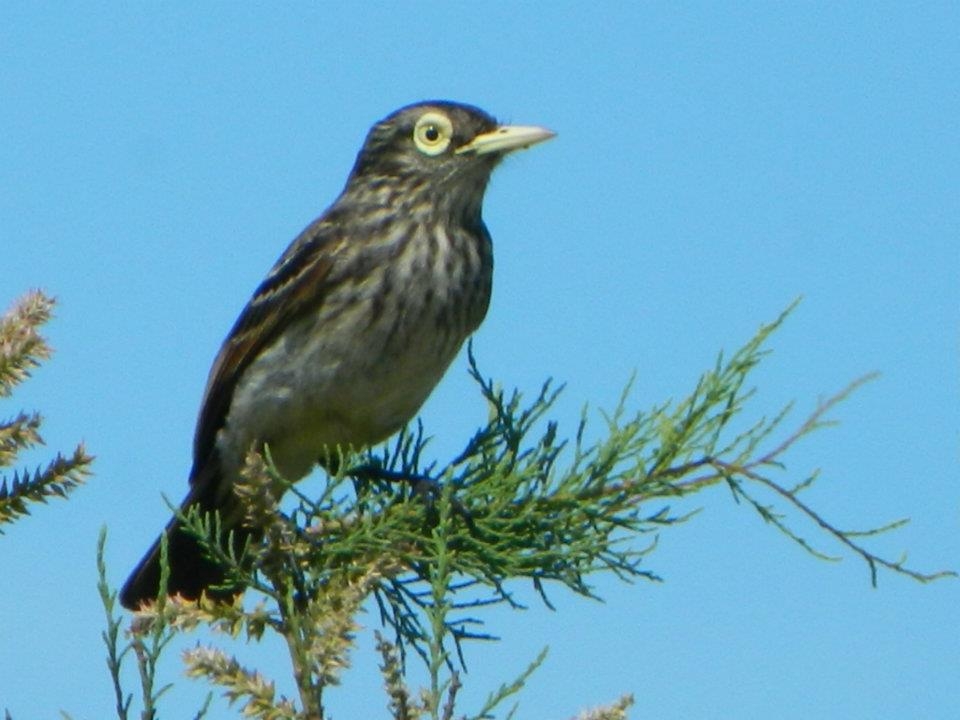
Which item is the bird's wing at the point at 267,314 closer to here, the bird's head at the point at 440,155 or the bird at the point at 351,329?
the bird at the point at 351,329

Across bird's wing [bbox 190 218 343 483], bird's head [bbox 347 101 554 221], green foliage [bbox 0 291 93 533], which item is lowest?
green foliage [bbox 0 291 93 533]

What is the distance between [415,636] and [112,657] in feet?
5.71

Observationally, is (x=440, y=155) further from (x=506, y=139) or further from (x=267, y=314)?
(x=267, y=314)

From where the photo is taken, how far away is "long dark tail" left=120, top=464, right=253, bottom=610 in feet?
22.0

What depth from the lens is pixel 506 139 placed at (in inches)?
276

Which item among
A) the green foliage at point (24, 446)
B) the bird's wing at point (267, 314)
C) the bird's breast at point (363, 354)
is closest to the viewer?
the green foliage at point (24, 446)

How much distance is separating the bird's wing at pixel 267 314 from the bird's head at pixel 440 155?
0.41 meters

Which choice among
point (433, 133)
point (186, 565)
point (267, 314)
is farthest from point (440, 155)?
point (186, 565)

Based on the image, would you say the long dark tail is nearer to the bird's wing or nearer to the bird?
the bird

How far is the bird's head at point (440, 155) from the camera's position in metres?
7.15

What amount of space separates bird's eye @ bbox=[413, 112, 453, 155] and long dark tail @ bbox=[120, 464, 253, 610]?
1.71 metres

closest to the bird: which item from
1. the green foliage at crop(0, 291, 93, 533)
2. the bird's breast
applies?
the bird's breast

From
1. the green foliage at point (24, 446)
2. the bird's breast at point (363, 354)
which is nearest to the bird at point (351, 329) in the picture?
the bird's breast at point (363, 354)

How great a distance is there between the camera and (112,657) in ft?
10.7
